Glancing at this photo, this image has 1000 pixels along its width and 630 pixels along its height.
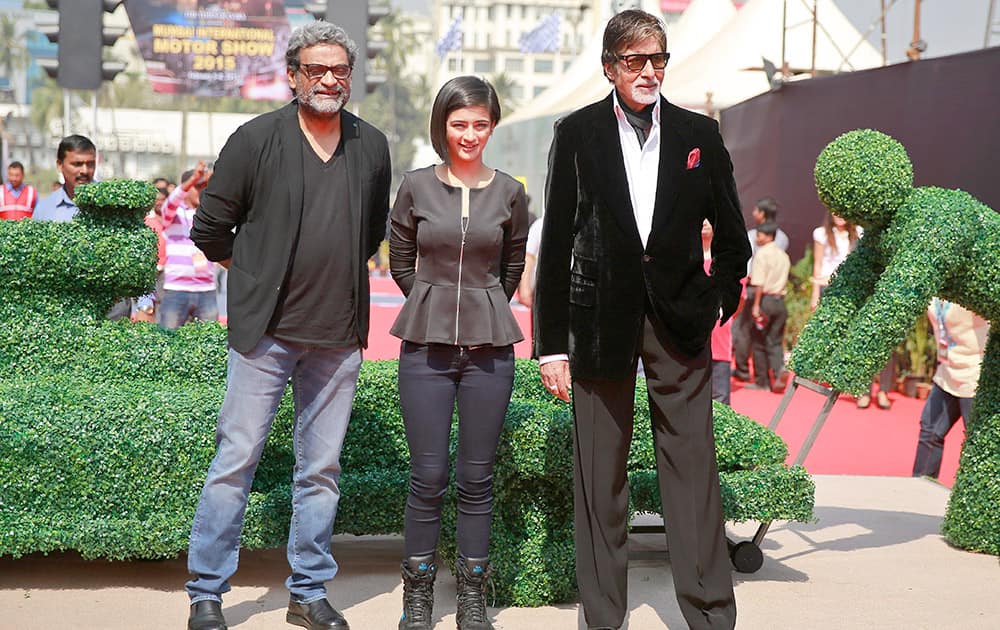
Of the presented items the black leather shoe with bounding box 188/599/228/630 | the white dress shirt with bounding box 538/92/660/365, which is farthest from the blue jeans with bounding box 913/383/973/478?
the black leather shoe with bounding box 188/599/228/630

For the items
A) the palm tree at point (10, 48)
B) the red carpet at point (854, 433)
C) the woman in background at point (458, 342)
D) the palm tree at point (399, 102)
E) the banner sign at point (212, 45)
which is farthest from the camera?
the palm tree at point (10, 48)

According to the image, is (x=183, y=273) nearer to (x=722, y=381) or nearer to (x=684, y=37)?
(x=722, y=381)

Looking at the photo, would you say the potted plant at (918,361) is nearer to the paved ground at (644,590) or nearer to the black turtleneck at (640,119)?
the paved ground at (644,590)

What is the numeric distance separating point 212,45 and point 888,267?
90.1ft

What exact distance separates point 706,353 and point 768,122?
1048 centimetres

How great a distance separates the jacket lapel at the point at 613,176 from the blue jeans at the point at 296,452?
1.07 m

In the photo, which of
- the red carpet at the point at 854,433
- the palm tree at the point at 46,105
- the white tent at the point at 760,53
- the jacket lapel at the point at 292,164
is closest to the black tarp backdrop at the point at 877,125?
the white tent at the point at 760,53

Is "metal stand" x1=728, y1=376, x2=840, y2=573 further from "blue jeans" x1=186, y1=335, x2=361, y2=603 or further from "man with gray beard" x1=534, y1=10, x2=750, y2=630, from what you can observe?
"blue jeans" x1=186, y1=335, x2=361, y2=603

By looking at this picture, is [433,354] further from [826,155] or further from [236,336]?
[826,155]

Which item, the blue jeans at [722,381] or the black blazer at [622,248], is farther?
the blue jeans at [722,381]

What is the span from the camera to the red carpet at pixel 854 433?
7988 mm

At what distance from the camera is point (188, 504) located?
4379 mm

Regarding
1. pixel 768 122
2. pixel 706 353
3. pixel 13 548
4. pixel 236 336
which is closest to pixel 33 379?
pixel 13 548

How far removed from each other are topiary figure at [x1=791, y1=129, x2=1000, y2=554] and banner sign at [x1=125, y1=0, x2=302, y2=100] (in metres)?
25.7
